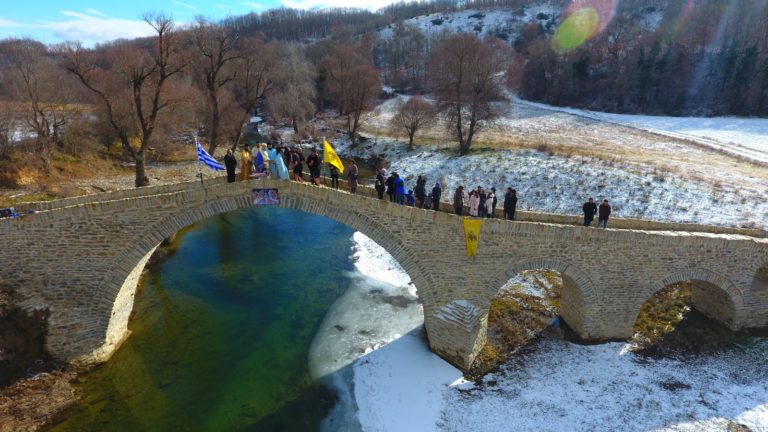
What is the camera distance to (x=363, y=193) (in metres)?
16.0

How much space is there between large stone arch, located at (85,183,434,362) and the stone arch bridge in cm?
3

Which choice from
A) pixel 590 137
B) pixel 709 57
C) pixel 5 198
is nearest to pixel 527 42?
pixel 709 57

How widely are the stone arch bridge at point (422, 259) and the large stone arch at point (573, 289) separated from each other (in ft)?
0.13

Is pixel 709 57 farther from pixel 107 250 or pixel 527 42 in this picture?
pixel 107 250

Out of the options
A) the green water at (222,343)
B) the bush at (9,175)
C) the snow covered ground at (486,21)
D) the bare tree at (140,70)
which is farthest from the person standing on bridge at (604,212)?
the snow covered ground at (486,21)

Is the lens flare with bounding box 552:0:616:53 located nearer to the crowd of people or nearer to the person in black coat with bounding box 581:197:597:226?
the person in black coat with bounding box 581:197:597:226

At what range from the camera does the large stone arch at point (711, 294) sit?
14234 mm

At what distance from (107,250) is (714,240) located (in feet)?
63.4

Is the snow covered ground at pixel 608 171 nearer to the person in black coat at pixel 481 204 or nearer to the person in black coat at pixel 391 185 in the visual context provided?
the person in black coat at pixel 481 204

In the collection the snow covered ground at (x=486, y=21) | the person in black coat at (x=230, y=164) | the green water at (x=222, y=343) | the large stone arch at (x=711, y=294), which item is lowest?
the green water at (x=222, y=343)

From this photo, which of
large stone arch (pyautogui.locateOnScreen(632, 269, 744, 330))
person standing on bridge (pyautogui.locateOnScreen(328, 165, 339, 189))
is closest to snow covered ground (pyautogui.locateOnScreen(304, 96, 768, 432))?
large stone arch (pyautogui.locateOnScreen(632, 269, 744, 330))

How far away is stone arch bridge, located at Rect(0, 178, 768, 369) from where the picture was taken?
12.6 meters

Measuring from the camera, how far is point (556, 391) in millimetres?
12695

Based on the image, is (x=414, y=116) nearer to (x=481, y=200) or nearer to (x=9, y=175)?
(x=481, y=200)
